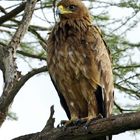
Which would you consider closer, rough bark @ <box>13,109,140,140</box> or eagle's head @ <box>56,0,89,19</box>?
rough bark @ <box>13,109,140,140</box>

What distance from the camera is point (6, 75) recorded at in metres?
7.15

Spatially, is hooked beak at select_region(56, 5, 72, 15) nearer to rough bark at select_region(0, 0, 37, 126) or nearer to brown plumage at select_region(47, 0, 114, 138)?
brown plumage at select_region(47, 0, 114, 138)

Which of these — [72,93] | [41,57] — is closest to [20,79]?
[72,93]

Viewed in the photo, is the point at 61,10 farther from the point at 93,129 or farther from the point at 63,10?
the point at 93,129

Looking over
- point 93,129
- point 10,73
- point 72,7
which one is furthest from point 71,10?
point 93,129

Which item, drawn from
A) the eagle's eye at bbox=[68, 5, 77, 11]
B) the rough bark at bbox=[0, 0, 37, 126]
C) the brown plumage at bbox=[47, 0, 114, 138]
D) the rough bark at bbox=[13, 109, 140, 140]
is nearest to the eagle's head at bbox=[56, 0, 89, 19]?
the eagle's eye at bbox=[68, 5, 77, 11]

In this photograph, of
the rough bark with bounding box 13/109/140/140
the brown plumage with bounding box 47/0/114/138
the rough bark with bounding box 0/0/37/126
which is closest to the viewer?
the rough bark with bounding box 13/109/140/140

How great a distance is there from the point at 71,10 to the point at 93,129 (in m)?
2.26

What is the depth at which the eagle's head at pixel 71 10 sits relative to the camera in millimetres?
7020

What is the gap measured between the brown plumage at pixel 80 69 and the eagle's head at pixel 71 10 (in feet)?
0.47

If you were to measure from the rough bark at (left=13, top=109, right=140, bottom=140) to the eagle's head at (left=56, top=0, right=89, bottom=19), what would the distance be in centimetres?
190

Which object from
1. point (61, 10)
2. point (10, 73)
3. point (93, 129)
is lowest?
point (93, 129)

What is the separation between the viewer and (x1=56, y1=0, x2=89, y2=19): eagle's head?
702 centimetres

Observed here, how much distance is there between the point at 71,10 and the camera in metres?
7.08
